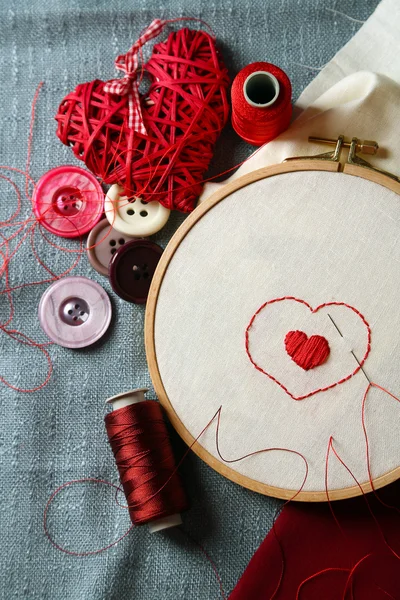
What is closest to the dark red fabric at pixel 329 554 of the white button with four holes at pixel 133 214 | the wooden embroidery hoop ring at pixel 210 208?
the wooden embroidery hoop ring at pixel 210 208

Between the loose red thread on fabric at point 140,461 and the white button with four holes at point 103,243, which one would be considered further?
the white button with four holes at point 103,243

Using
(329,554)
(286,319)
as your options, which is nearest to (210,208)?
(286,319)

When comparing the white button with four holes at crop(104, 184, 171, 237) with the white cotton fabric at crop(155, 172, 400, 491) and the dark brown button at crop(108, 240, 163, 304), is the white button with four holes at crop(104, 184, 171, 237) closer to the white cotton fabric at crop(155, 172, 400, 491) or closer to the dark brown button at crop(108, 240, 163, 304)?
the dark brown button at crop(108, 240, 163, 304)

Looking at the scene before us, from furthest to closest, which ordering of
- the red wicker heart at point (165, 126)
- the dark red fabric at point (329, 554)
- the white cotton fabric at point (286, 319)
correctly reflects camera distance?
1. the red wicker heart at point (165, 126)
2. the dark red fabric at point (329, 554)
3. the white cotton fabric at point (286, 319)

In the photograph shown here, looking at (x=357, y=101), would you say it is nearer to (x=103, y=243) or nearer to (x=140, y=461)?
(x=103, y=243)

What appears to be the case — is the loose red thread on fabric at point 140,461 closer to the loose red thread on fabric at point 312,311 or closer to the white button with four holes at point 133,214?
the loose red thread on fabric at point 312,311

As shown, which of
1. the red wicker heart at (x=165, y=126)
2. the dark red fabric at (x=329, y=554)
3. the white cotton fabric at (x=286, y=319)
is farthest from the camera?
the red wicker heart at (x=165, y=126)

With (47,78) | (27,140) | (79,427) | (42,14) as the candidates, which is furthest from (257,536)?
(42,14)

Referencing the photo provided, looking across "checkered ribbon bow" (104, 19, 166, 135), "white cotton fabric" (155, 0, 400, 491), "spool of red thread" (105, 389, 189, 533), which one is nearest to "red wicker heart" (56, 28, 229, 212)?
"checkered ribbon bow" (104, 19, 166, 135)
